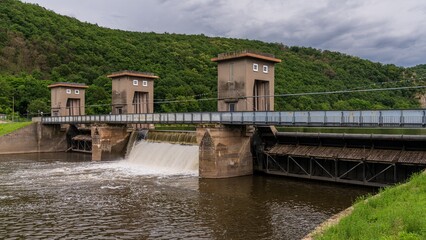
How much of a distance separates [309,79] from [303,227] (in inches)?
3271

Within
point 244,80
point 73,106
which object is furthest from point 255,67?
point 73,106

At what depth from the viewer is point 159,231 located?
15.0 metres

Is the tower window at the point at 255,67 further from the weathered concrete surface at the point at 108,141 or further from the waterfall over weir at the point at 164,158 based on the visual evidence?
the weathered concrete surface at the point at 108,141

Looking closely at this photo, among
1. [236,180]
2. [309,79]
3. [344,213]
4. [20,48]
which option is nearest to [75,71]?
[20,48]

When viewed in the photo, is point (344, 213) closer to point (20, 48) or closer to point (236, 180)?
point (236, 180)

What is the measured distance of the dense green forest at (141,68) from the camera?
7494cm

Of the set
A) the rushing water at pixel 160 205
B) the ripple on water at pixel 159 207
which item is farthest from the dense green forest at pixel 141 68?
the ripple on water at pixel 159 207

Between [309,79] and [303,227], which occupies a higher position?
[309,79]

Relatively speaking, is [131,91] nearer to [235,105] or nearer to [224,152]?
[235,105]

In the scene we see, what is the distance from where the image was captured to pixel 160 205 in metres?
19.3

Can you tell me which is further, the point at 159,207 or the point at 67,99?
the point at 67,99

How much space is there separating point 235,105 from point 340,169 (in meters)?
10.8

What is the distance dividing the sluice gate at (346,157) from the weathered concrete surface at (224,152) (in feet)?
4.97

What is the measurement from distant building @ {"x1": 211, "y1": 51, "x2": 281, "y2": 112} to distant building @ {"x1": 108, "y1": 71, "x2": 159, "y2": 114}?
656 inches
